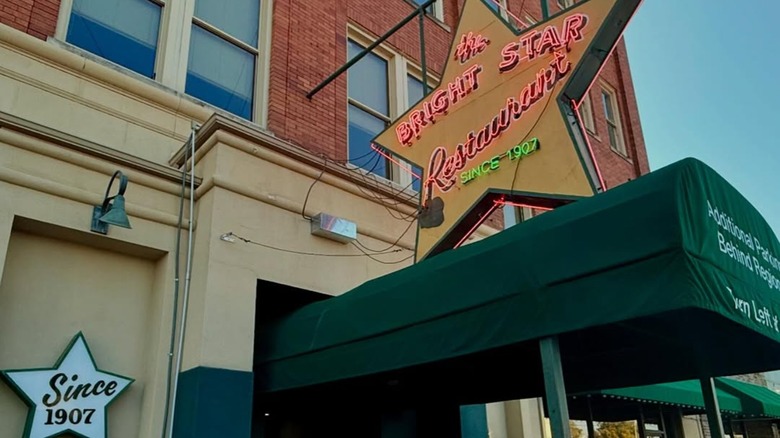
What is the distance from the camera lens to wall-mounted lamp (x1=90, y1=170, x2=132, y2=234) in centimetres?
529

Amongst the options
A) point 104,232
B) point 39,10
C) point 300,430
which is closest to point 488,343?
point 104,232

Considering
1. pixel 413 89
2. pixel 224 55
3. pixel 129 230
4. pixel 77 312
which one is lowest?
pixel 77 312

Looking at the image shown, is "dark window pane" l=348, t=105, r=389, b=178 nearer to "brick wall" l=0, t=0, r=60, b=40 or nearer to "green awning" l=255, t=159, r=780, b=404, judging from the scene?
"green awning" l=255, t=159, r=780, b=404

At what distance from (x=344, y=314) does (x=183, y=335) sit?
1721 millimetres

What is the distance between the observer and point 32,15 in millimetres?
6281

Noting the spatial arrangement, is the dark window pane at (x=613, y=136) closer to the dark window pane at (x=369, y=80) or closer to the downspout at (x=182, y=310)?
the dark window pane at (x=369, y=80)

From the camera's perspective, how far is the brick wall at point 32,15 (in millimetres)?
6105

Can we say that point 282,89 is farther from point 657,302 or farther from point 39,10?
point 657,302

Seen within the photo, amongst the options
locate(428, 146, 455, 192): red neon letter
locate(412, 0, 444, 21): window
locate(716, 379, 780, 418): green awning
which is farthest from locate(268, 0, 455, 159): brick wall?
locate(716, 379, 780, 418): green awning

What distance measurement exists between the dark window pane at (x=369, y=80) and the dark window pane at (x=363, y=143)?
26 centimetres

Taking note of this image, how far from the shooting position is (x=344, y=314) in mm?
5281

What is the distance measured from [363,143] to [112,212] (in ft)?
14.8

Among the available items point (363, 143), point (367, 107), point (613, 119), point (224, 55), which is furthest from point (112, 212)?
point (613, 119)

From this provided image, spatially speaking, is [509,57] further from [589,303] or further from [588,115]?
[588,115]
